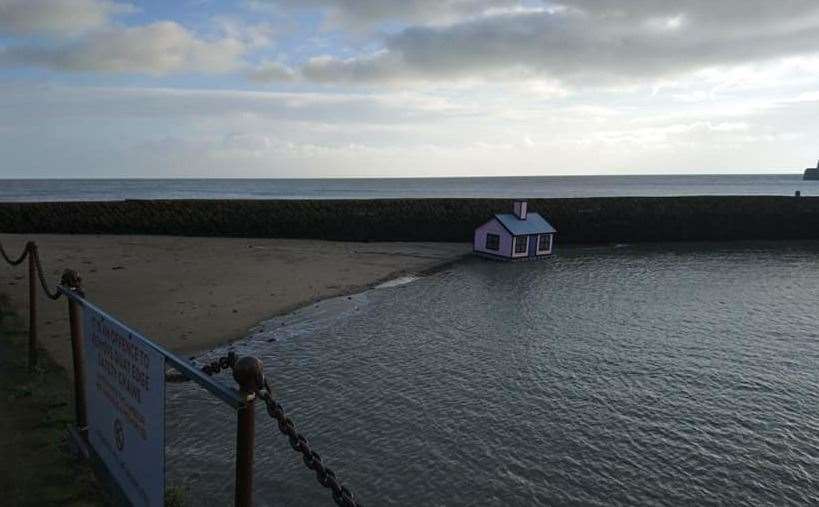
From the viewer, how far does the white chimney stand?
39.1 metres

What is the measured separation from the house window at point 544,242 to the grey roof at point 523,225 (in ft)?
1.44

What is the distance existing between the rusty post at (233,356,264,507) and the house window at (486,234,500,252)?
35.5 metres

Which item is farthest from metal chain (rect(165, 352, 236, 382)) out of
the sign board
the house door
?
the house door

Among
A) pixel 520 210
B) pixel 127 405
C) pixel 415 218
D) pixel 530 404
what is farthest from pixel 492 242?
pixel 127 405

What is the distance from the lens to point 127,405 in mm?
5004

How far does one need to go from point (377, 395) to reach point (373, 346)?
13.1ft

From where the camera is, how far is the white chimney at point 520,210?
3912 centimetres

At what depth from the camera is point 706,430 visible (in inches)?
485

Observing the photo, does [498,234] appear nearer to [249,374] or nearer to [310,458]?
[310,458]

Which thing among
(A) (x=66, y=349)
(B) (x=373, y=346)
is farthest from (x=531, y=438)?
(A) (x=66, y=349)

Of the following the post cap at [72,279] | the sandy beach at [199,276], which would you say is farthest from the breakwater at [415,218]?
the post cap at [72,279]

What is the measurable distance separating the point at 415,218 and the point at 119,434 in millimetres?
45148

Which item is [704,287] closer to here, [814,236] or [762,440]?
[762,440]

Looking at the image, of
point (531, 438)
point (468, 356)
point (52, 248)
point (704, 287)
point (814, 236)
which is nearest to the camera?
point (531, 438)
